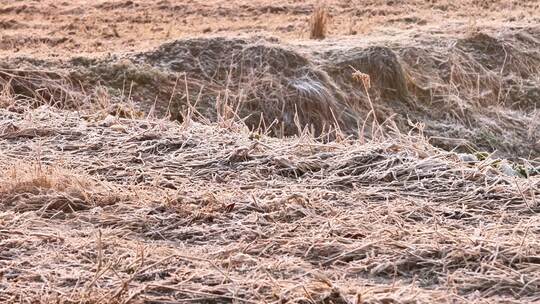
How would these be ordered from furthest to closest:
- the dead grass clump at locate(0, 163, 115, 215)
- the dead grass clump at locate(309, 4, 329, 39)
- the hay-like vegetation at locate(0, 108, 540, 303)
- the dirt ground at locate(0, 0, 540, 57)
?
the dead grass clump at locate(309, 4, 329, 39)
the dirt ground at locate(0, 0, 540, 57)
the dead grass clump at locate(0, 163, 115, 215)
the hay-like vegetation at locate(0, 108, 540, 303)

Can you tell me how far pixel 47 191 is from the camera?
3475mm

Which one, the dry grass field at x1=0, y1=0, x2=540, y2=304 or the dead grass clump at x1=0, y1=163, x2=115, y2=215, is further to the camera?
the dead grass clump at x1=0, y1=163, x2=115, y2=215

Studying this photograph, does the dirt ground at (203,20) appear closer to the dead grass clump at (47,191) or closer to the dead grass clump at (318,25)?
the dead grass clump at (318,25)

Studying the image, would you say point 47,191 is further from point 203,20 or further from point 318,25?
point 203,20

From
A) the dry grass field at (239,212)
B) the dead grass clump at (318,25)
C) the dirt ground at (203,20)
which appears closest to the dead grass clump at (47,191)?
the dry grass field at (239,212)

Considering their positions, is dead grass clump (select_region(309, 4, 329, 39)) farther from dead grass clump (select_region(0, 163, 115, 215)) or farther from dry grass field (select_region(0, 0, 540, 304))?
dead grass clump (select_region(0, 163, 115, 215))

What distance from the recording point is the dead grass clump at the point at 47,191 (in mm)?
3406

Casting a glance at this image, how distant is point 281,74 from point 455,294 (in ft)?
17.7

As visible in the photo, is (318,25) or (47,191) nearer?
(47,191)

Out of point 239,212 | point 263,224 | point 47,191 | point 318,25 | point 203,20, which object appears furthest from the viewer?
point 203,20

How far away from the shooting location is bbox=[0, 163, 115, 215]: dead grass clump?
3.41 metres

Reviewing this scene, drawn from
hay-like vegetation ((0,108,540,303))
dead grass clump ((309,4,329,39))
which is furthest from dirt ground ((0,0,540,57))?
hay-like vegetation ((0,108,540,303))

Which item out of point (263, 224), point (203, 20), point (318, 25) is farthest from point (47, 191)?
point (203, 20)

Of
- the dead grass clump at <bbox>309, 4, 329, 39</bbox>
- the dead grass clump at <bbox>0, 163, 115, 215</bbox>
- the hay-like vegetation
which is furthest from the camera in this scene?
the dead grass clump at <bbox>309, 4, 329, 39</bbox>
